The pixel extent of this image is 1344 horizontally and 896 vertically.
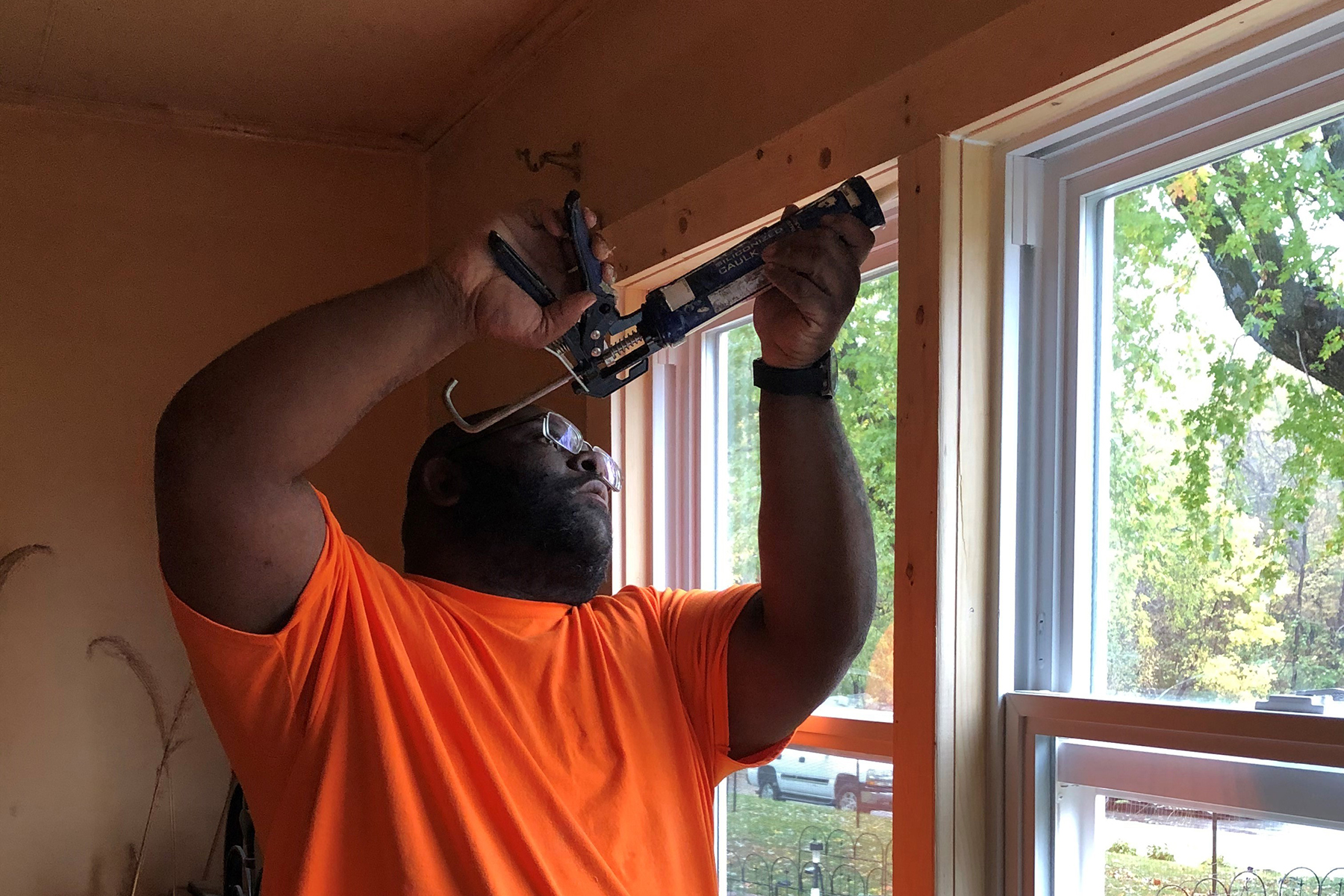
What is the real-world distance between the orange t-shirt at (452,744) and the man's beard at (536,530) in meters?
0.07

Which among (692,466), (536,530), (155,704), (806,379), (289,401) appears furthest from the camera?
(155,704)

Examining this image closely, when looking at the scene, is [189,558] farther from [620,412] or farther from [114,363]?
[114,363]

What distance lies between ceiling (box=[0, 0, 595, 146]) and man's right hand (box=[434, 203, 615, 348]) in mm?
1212

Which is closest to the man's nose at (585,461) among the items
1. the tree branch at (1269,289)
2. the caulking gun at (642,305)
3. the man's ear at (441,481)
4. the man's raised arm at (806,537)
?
the man's ear at (441,481)

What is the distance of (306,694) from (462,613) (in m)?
0.23

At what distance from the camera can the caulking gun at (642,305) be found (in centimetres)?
104

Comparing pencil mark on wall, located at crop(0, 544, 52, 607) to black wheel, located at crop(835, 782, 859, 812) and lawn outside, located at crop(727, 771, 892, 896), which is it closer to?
lawn outside, located at crop(727, 771, 892, 896)

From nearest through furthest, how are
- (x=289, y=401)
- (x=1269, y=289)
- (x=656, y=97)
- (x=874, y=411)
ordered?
(x=289, y=401), (x=1269, y=289), (x=874, y=411), (x=656, y=97)

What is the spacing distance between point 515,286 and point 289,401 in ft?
0.75

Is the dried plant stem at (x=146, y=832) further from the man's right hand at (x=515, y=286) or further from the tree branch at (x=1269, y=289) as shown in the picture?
the tree branch at (x=1269, y=289)

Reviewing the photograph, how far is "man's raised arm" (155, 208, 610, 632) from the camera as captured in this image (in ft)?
3.13

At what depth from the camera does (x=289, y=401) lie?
3.14 ft

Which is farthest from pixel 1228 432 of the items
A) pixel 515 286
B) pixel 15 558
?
pixel 15 558

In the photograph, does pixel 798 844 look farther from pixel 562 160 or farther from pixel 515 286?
pixel 562 160
